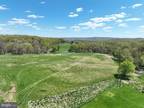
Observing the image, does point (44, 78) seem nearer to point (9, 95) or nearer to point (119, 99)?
point (9, 95)

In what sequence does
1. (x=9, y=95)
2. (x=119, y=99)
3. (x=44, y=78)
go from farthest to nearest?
(x=44, y=78), (x=9, y=95), (x=119, y=99)

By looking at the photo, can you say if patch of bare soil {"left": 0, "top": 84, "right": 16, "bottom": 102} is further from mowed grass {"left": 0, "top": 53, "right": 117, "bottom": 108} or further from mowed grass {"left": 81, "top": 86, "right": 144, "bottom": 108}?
mowed grass {"left": 81, "top": 86, "right": 144, "bottom": 108}

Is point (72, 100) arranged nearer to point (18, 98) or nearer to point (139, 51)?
point (18, 98)

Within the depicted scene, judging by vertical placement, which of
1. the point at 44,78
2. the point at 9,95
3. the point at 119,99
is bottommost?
the point at 119,99

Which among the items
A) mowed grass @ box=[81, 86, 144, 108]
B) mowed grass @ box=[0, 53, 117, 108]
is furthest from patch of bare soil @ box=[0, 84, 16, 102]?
mowed grass @ box=[81, 86, 144, 108]

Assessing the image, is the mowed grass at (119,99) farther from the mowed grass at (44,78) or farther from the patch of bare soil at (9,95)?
the patch of bare soil at (9,95)

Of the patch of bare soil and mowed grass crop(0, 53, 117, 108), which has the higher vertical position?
mowed grass crop(0, 53, 117, 108)

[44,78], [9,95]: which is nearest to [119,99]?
[9,95]

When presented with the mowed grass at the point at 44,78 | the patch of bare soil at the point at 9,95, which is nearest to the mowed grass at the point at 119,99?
the mowed grass at the point at 44,78

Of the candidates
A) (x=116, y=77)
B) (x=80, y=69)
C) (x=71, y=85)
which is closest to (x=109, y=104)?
(x=71, y=85)
